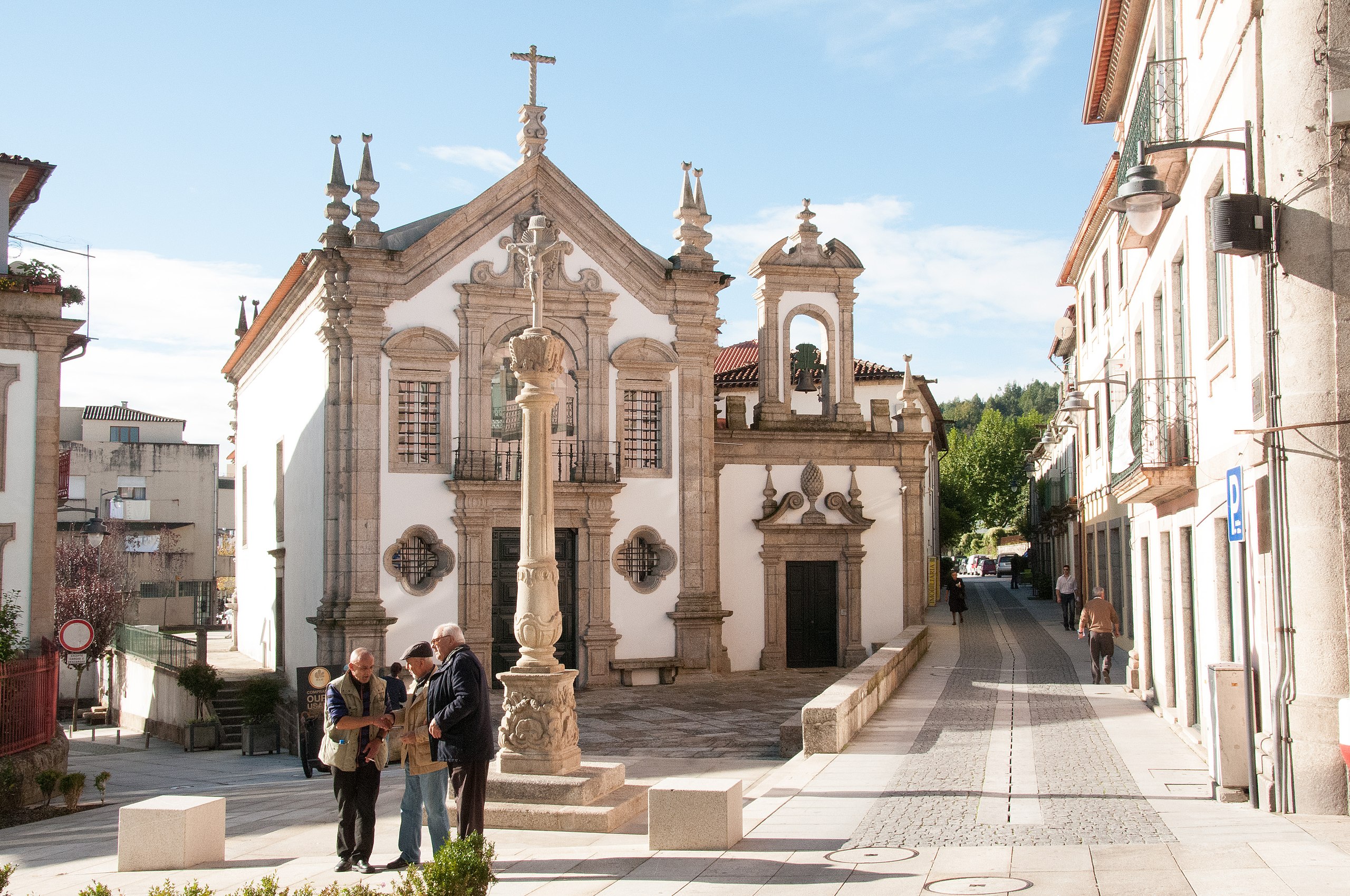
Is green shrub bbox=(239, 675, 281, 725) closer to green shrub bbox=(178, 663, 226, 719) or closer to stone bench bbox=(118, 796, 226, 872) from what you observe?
green shrub bbox=(178, 663, 226, 719)

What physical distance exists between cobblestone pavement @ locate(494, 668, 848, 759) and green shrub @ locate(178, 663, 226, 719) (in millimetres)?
7659

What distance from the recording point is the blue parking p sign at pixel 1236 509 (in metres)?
9.23

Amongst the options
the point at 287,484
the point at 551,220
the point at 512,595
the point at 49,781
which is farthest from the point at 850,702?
the point at 287,484

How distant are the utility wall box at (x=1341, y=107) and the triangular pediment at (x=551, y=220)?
17.1 meters

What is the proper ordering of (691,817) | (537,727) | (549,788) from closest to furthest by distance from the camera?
(691,817) → (549,788) → (537,727)

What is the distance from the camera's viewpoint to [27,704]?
54.4ft

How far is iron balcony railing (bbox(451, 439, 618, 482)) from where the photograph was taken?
23.5 meters

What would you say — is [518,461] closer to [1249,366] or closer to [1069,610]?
[1249,366]

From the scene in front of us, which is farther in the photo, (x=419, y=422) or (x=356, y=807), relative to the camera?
(x=419, y=422)

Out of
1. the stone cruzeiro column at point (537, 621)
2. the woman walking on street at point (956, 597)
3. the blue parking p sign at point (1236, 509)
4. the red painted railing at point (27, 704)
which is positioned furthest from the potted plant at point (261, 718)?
the blue parking p sign at point (1236, 509)

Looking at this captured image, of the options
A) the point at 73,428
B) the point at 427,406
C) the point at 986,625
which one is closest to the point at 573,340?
the point at 427,406

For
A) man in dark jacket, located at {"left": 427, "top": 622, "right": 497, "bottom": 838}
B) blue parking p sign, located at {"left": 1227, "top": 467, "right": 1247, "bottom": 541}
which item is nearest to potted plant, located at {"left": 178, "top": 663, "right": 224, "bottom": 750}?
man in dark jacket, located at {"left": 427, "top": 622, "right": 497, "bottom": 838}

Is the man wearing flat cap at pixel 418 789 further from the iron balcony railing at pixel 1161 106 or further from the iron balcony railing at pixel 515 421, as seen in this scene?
the iron balcony railing at pixel 515 421

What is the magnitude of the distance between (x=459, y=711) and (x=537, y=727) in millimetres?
2404
